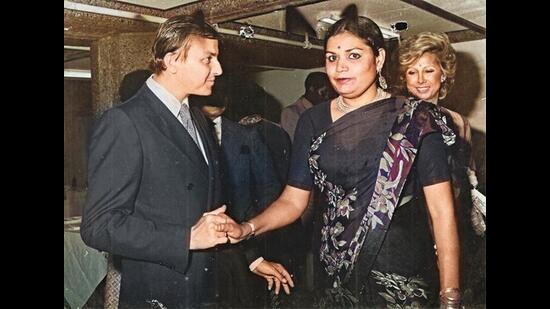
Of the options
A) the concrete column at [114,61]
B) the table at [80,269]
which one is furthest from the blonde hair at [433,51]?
the table at [80,269]

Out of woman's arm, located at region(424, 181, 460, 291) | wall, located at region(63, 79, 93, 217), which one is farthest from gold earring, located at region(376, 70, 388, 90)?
wall, located at region(63, 79, 93, 217)

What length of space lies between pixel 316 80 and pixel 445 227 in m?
0.62

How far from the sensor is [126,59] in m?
1.95

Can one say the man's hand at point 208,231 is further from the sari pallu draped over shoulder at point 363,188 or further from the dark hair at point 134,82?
the dark hair at point 134,82

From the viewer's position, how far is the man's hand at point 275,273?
193cm

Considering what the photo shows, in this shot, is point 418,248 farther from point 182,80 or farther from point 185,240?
point 182,80

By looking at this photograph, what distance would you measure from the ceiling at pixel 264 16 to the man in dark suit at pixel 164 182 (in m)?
0.06

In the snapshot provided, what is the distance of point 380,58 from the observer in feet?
6.17

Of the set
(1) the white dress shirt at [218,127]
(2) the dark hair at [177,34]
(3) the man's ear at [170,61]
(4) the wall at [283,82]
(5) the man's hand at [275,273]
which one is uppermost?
(2) the dark hair at [177,34]

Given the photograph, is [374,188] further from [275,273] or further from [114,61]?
[114,61]

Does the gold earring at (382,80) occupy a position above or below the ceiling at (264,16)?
below
